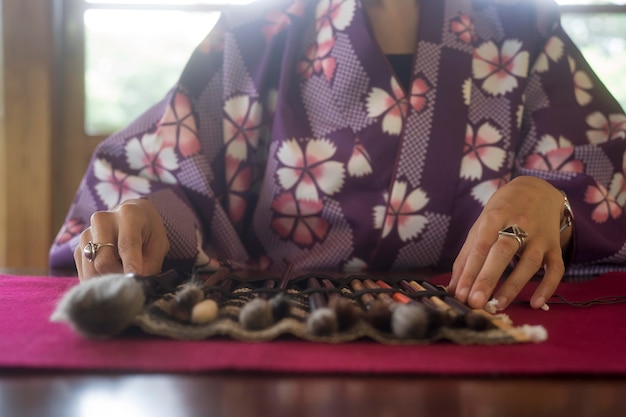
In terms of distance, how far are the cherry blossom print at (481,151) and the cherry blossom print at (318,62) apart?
0.72ft

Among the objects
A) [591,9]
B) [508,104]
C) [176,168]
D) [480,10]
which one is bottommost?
[176,168]

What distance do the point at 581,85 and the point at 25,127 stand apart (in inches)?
44.6

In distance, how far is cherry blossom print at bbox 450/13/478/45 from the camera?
93 cm

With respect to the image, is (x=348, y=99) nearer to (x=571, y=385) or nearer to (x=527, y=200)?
(x=527, y=200)

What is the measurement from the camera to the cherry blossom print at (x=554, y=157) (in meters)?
0.87

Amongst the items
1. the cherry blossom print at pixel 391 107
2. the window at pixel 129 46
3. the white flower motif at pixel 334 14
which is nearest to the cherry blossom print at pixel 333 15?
the white flower motif at pixel 334 14

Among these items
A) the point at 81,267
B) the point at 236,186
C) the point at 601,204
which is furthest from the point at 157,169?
the point at 601,204

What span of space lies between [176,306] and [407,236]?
51 cm

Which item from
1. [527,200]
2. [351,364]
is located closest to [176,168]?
[527,200]

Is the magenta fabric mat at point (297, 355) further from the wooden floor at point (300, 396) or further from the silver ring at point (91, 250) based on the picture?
the silver ring at point (91, 250)

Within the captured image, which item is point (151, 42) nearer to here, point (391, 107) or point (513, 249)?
point (391, 107)

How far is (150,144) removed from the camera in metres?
0.88

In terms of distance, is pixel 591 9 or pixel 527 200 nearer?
pixel 527 200

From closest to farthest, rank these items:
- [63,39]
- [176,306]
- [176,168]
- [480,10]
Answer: [176,306]
[176,168]
[480,10]
[63,39]
